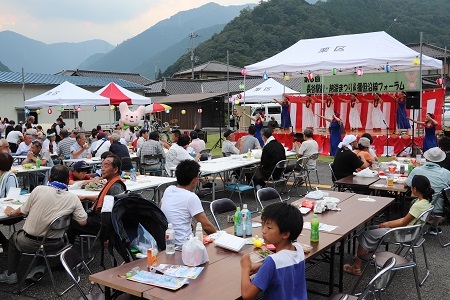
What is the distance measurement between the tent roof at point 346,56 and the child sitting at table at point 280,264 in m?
9.21

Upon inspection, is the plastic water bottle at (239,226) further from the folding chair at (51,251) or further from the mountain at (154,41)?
the mountain at (154,41)

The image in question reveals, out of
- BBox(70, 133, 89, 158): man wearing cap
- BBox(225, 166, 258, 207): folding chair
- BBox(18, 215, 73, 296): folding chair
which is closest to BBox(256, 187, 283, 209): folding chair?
BBox(225, 166, 258, 207): folding chair

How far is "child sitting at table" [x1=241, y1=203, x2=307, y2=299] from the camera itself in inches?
84.2

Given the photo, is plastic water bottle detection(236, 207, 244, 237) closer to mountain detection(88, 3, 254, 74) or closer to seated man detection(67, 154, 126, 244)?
seated man detection(67, 154, 126, 244)

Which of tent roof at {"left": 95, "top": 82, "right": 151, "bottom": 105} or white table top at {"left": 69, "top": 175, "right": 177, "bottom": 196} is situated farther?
tent roof at {"left": 95, "top": 82, "right": 151, "bottom": 105}

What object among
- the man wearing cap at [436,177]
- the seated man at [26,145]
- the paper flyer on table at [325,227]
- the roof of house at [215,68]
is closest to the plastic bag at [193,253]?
the paper flyer on table at [325,227]

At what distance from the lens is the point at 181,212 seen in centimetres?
338

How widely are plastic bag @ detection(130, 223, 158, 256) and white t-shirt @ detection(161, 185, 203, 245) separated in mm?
205

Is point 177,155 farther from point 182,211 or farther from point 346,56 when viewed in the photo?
point 346,56

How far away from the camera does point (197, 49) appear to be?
5253 centimetres

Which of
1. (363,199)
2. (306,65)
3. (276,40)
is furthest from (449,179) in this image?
(276,40)

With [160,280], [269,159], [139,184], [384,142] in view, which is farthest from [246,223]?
[384,142]

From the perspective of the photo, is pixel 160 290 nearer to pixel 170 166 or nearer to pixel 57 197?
pixel 57 197

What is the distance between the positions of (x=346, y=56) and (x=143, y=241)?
9.38 metres
